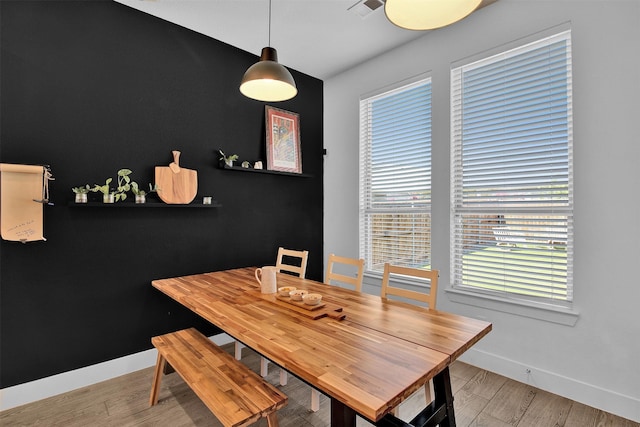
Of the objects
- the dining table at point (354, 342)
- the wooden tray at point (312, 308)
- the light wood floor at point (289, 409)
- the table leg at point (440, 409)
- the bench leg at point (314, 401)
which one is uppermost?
the wooden tray at point (312, 308)

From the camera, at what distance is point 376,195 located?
3596mm

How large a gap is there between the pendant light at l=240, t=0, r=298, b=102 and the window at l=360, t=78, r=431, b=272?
4.96 feet

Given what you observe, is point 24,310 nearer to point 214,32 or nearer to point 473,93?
point 214,32

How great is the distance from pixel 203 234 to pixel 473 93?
110 inches

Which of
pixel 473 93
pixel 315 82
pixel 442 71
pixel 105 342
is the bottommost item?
pixel 105 342

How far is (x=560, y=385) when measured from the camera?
2.24m

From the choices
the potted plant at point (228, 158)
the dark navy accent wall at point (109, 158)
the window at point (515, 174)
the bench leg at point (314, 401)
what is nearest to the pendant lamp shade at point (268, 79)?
the potted plant at point (228, 158)

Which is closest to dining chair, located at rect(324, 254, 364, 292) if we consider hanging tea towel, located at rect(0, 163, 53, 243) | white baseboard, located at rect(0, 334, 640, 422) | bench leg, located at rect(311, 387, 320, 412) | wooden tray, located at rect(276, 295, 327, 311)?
wooden tray, located at rect(276, 295, 327, 311)

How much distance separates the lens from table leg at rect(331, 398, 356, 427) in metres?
1.14

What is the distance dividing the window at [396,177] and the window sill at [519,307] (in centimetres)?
43

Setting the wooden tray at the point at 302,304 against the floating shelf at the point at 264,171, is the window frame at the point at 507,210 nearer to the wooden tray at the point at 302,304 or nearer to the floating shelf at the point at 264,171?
the wooden tray at the point at 302,304

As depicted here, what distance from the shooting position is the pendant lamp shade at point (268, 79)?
6.25ft

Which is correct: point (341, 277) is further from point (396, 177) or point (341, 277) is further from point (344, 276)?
point (396, 177)

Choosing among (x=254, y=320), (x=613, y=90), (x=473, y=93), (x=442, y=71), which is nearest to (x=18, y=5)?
(x=254, y=320)
